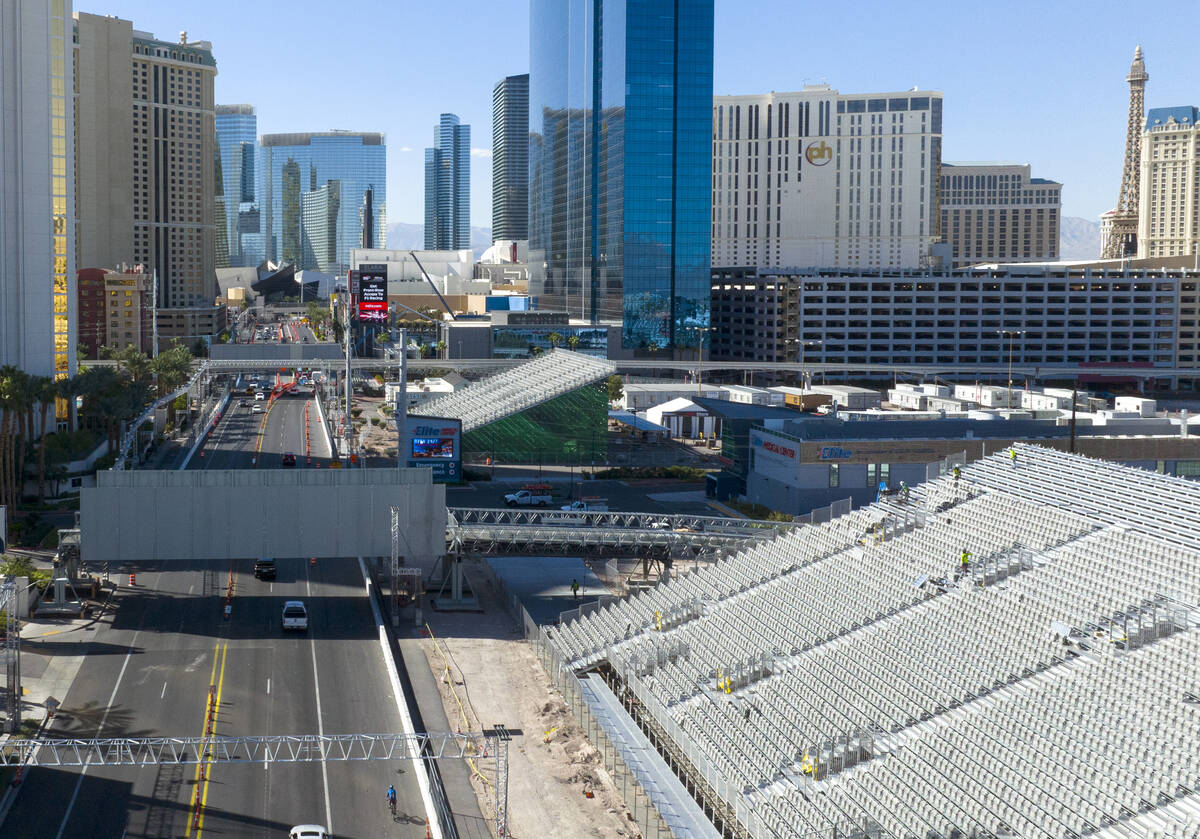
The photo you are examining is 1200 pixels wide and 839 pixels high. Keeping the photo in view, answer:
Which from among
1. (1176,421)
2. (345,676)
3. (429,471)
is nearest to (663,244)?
(1176,421)

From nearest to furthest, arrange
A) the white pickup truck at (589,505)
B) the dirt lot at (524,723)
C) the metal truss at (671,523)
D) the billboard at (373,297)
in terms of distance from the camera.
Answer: the dirt lot at (524,723), the metal truss at (671,523), the white pickup truck at (589,505), the billboard at (373,297)

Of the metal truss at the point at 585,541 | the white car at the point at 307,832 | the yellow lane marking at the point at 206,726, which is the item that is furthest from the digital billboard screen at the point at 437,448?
the white car at the point at 307,832

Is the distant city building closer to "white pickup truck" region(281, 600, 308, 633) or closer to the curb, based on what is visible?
the curb

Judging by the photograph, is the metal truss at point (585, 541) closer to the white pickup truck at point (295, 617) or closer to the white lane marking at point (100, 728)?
the white pickup truck at point (295, 617)

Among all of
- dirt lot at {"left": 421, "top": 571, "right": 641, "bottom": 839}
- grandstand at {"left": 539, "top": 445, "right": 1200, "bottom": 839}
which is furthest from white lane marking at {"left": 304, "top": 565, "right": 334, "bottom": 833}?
grandstand at {"left": 539, "top": 445, "right": 1200, "bottom": 839}

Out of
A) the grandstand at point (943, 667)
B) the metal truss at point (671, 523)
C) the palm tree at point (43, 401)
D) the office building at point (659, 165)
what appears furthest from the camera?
the office building at point (659, 165)

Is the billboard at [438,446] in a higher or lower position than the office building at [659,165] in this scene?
lower
